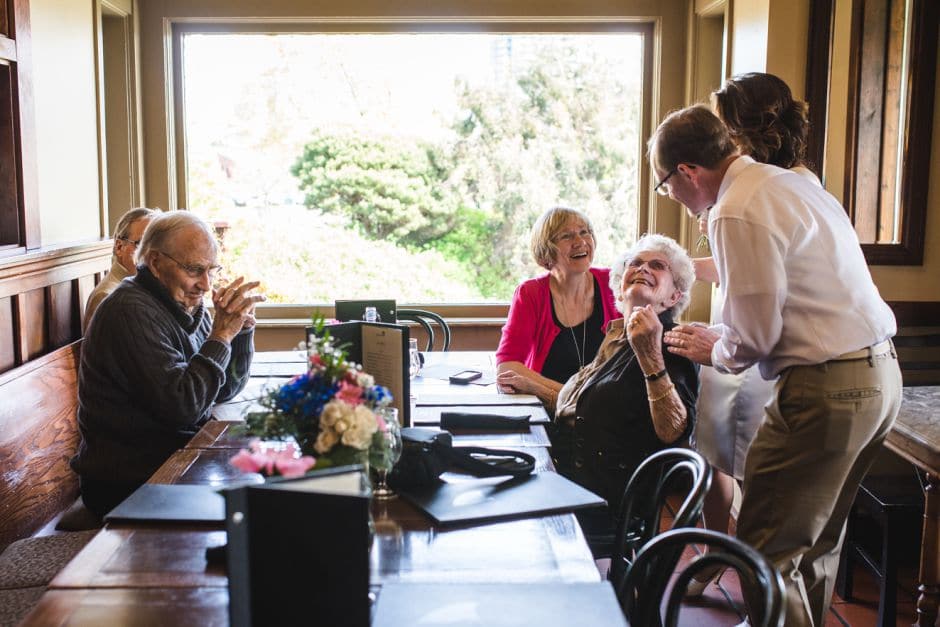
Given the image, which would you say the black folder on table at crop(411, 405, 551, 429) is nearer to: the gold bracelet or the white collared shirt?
the gold bracelet

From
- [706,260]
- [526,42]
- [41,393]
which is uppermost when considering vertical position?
[526,42]

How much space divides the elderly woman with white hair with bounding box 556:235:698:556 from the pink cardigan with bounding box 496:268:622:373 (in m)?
0.49

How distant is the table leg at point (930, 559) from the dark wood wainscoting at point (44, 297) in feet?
9.21

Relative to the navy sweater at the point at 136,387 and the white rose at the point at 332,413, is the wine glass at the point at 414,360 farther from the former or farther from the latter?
the white rose at the point at 332,413

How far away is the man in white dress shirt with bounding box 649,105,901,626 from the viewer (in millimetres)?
2084

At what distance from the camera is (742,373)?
9.55ft

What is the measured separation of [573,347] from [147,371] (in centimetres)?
148

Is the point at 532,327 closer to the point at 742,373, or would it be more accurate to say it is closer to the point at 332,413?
the point at 742,373

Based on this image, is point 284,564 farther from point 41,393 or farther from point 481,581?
point 41,393

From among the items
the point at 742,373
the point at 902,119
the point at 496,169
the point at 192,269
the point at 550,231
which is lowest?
the point at 742,373

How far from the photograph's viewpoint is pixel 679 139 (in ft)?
7.36

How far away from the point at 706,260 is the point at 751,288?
1.23 metres

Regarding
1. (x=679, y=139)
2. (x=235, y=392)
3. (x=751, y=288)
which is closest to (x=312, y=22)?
(x=235, y=392)

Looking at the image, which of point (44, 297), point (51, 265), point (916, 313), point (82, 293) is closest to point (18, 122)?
point (51, 265)
